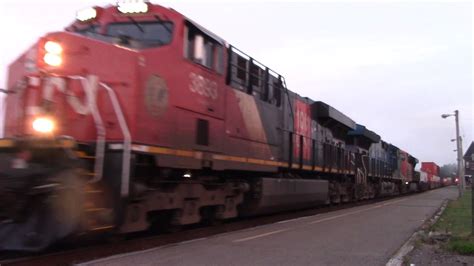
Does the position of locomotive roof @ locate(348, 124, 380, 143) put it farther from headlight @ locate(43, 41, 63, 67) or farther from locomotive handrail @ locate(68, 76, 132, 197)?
headlight @ locate(43, 41, 63, 67)

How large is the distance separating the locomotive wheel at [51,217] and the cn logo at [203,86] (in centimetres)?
330

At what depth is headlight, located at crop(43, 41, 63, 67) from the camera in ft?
24.7

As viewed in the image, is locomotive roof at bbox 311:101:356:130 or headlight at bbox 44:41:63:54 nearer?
headlight at bbox 44:41:63:54

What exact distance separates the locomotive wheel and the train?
13 mm

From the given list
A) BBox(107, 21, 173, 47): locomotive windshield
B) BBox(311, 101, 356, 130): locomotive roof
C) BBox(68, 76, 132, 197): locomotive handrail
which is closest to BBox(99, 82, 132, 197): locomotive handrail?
BBox(68, 76, 132, 197): locomotive handrail

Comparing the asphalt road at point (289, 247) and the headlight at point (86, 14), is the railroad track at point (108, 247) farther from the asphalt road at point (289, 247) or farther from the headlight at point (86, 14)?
the headlight at point (86, 14)

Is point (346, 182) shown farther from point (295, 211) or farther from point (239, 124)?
point (239, 124)

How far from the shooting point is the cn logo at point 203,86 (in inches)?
365

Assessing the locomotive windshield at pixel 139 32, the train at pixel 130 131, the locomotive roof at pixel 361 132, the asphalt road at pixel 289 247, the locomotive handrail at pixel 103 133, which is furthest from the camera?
the locomotive roof at pixel 361 132

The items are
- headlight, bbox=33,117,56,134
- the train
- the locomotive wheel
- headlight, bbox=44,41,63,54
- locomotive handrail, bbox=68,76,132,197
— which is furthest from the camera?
headlight, bbox=44,41,63,54

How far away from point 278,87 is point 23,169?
9.07 metres

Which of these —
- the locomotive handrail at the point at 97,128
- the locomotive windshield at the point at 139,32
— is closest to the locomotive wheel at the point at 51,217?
the locomotive handrail at the point at 97,128

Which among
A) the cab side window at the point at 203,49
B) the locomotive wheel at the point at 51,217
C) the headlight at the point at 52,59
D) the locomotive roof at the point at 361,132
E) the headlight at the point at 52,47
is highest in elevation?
the locomotive roof at the point at 361,132

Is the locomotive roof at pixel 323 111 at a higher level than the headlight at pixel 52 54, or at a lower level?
higher
